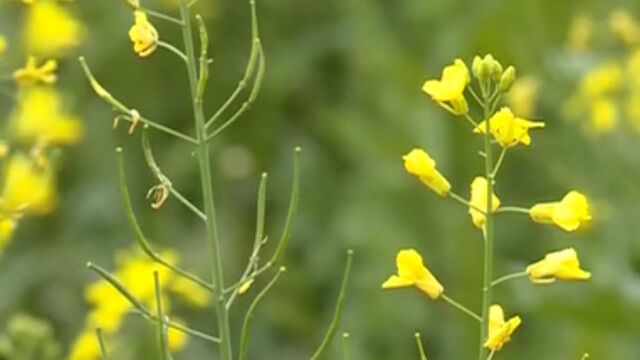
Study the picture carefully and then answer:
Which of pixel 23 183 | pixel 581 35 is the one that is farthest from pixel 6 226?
pixel 581 35

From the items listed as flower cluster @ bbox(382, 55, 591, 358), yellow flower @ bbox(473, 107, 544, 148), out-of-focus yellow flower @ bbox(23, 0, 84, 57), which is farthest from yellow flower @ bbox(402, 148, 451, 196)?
out-of-focus yellow flower @ bbox(23, 0, 84, 57)

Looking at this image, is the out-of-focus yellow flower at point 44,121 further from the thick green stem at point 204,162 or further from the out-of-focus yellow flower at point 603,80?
the thick green stem at point 204,162

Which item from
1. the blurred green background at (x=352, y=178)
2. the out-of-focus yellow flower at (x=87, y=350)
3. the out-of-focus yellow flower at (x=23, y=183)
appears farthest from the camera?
the blurred green background at (x=352, y=178)

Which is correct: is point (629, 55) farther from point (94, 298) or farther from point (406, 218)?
point (94, 298)

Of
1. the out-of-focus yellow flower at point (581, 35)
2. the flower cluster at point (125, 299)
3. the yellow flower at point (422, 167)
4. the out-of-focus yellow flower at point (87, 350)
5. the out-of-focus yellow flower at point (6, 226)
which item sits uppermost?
the out-of-focus yellow flower at point (581, 35)

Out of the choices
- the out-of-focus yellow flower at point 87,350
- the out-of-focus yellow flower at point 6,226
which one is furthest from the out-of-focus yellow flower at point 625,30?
the out-of-focus yellow flower at point 6,226

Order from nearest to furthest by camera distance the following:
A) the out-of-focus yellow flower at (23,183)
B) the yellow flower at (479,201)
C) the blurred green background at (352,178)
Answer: the yellow flower at (479,201)
the out-of-focus yellow flower at (23,183)
the blurred green background at (352,178)
